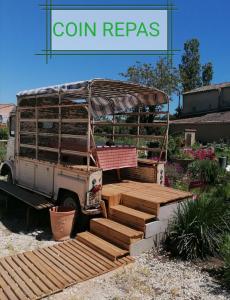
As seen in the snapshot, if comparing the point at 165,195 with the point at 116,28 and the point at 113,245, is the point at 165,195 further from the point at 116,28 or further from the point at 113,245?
the point at 116,28

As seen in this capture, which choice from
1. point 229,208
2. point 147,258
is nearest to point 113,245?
point 147,258

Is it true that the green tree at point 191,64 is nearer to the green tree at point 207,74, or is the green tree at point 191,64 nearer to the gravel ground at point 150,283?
the green tree at point 207,74

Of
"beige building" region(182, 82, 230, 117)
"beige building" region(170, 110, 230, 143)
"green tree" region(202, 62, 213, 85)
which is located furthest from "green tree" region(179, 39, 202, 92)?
"beige building" region(170, 110, 230, 143)

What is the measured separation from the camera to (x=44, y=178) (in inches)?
325

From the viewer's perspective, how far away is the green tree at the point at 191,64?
212 feet

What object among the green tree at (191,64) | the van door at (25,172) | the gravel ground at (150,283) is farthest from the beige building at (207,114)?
the gravel ground at (150,283)

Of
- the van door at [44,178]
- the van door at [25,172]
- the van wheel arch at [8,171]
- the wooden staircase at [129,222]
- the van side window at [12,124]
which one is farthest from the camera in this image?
the van wheel arch at [8,171]

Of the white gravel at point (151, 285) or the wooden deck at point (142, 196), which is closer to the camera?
the white gravel at point (151, 285)

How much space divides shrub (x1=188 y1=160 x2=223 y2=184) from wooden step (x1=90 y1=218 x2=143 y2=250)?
4514 mm

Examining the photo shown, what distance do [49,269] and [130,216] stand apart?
1.79m

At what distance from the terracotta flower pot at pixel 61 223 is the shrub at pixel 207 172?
4854 millimetres

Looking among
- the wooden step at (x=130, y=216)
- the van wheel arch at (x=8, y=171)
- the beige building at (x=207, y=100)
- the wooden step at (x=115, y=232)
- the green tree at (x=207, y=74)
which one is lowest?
the wooden step at (x=115, y=232)

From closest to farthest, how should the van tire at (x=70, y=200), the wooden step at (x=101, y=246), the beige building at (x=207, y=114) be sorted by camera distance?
the wooden step at (x=101, y=246) < the van tire at (x=70, y=200) < the beige building at (x=207, y=114)

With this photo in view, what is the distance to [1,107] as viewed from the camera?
7031 centimetres
